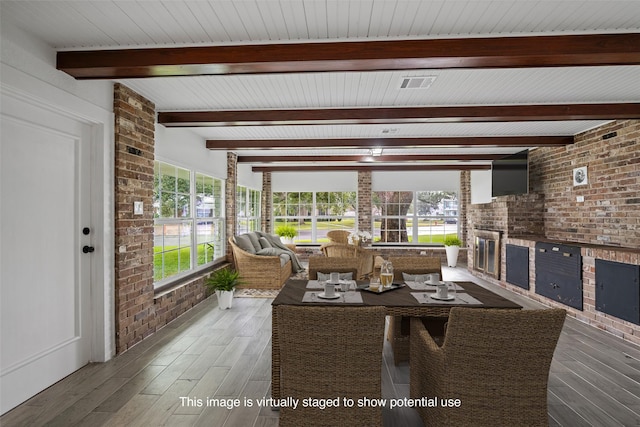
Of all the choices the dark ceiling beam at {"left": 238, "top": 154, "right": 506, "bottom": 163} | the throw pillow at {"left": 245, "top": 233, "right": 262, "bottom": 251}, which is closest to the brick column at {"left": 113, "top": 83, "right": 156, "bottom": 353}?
the throw pillow at {"left": 245, "top": 233, "right": 262, "bottom": 251}

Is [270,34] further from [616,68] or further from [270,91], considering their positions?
[616,68]

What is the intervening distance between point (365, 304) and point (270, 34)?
2.02 m

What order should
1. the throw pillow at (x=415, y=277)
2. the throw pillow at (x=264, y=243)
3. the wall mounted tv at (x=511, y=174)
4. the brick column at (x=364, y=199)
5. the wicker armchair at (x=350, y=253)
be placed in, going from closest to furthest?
1. the throw pillow at (x=415, y=277)
2. the wall mounted tv at (x=511, y=174)
3. the wicker armchair at (x=350, y=253)
4. the throw pillow at (x=264, y=243)
5. the brick column at (x=364, y=199)

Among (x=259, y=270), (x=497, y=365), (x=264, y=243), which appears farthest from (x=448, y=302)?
(x=264, y=243)

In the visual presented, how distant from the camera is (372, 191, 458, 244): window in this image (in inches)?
402

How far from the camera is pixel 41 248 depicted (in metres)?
2.83

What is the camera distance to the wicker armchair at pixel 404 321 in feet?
10.7

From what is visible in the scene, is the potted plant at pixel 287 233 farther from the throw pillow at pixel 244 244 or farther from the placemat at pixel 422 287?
the placemat at pixel 422 287

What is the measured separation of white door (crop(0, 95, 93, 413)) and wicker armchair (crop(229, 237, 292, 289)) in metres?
3.28

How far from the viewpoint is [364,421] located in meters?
1.93

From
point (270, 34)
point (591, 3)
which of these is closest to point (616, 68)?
point (591, 3)

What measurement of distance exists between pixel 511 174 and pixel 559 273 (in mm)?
2293

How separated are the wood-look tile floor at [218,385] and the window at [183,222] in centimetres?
109

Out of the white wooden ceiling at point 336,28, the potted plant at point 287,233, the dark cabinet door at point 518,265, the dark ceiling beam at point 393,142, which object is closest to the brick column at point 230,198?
the dark ceiling beam at point 393,142
